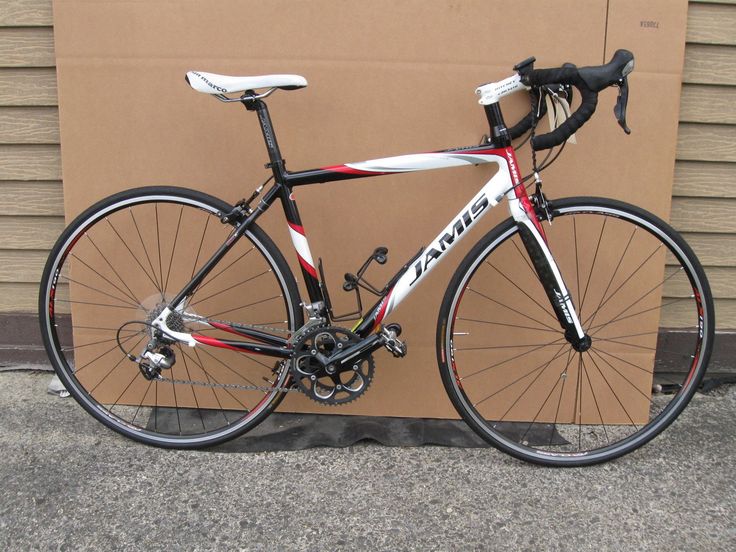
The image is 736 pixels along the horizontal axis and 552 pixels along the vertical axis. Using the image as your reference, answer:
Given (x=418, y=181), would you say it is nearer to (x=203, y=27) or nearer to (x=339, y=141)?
(x=339, y=141)

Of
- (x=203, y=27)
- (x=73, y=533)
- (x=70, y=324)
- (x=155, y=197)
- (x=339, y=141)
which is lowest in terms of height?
(x=73, y=533)

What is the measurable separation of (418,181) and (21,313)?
2045 millimetres

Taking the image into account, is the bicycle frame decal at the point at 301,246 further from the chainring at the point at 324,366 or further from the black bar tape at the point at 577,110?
the black bar tape at the point at 577,110

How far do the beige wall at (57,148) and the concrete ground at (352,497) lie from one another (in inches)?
30.3

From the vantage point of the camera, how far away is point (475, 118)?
274 cm

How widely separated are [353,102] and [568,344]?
1.40m

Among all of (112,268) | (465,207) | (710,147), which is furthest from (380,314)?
(710,147)

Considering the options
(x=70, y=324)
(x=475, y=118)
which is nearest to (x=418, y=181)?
(x=475, y=118)

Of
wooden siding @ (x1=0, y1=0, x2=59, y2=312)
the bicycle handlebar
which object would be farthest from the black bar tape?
wooden siding @ (x1=0, y1=0, x2=59, y2=312)

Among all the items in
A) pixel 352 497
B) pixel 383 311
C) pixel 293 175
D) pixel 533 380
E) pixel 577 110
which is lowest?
pixel 352 497

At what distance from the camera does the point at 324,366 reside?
101 inches

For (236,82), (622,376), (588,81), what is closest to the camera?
(588,81)

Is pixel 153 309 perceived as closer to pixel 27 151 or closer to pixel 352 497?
pixel 27 151

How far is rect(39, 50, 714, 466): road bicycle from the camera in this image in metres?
2.52
